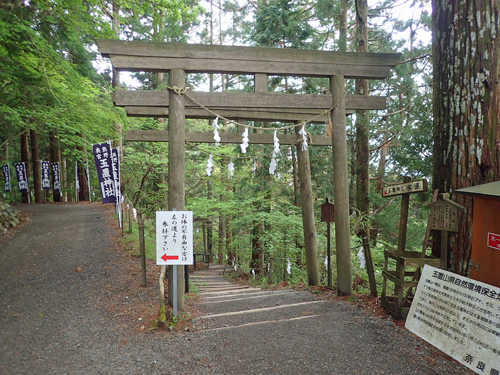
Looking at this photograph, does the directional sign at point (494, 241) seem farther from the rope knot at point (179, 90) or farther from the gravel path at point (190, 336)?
the rope knot at point (179, 90)

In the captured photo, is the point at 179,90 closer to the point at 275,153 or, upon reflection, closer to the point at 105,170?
the point at 275,153

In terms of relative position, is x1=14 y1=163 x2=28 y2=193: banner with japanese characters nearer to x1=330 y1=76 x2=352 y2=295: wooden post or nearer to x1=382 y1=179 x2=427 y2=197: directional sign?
x1=330 y1=76 x2=352 y2=295: wooden post

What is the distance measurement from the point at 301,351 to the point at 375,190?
8370mm

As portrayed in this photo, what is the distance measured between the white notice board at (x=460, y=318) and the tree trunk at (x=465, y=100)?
97 centimetres

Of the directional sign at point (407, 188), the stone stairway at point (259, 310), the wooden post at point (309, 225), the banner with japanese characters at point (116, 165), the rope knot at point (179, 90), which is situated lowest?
the stone stairway at point (259, 310)

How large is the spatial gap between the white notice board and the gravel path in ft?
1.83

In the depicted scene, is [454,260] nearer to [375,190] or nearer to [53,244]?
[375,190]

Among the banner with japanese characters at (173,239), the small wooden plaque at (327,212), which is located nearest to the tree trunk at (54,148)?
the banner with japanese characters at (173,239)

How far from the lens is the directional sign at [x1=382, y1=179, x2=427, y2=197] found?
3.69 metres

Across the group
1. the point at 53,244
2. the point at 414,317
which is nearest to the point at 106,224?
the point at 53,244

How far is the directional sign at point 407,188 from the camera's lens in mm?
3692

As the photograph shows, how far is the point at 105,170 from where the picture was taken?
10.5 m

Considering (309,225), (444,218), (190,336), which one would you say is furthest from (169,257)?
(309,225)

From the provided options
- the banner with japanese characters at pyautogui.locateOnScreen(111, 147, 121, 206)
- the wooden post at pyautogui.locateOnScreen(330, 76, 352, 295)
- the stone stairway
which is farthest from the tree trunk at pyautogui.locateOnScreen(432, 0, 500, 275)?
the banner with japanese characters at pyautogui.locateOnScreen(111, 147, 121, 206)
